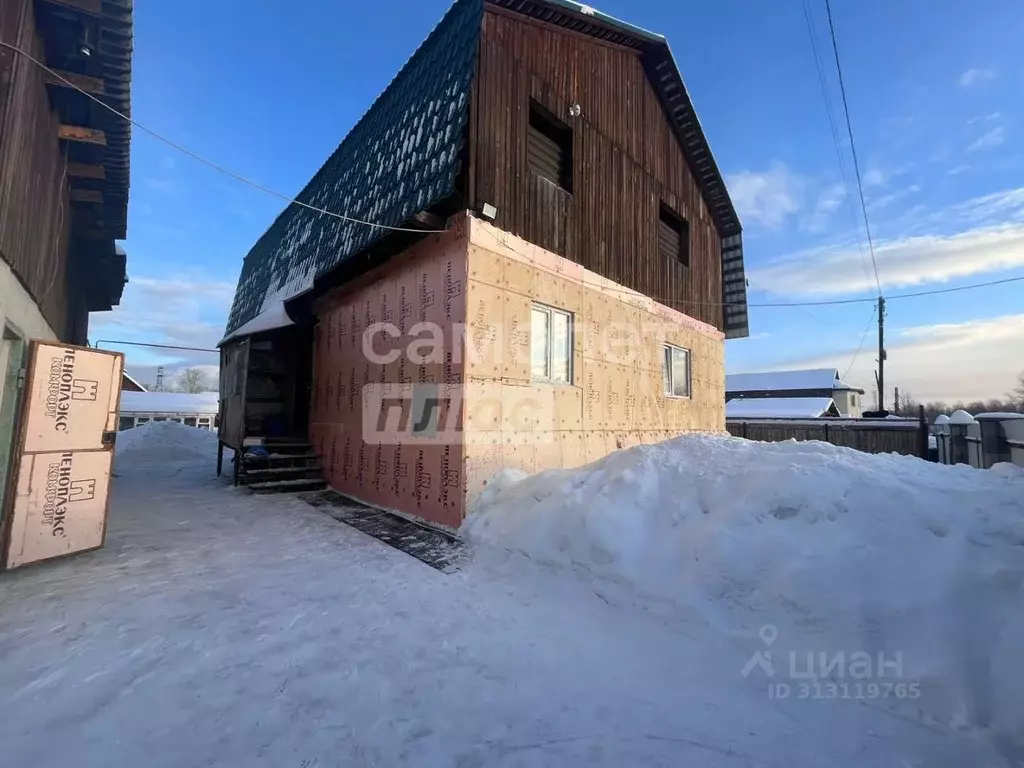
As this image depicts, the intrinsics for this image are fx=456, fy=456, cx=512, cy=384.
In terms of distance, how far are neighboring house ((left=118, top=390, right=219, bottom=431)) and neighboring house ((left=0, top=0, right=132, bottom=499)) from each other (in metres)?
28.7

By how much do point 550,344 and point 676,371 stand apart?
4.72m

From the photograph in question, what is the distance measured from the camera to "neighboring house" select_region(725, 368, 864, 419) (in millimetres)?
34531

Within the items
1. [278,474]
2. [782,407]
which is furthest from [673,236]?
[782,407]

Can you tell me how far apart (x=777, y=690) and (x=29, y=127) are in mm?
8544

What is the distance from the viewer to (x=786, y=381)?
36.9 meters

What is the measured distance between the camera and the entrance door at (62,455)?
14.4ft

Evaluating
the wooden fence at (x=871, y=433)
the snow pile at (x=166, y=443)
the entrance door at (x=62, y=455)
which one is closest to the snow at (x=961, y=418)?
the wooden fence at (x=871, y=433)

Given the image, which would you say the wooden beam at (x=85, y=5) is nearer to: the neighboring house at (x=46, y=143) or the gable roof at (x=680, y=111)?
the neighboring house at (x=46, y=143)

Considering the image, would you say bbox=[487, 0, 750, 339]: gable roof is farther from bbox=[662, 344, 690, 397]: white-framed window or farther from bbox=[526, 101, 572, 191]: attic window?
bbox=[662, 344, 690, 397]: white-framed window

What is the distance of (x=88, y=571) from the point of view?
4.41 meters

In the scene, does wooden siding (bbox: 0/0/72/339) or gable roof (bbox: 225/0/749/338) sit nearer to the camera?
wooden siding (bbox: 0/0/72/339)

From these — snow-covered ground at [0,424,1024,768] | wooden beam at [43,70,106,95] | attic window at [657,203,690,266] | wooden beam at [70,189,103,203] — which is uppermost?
attic window at [657,203,690,266]

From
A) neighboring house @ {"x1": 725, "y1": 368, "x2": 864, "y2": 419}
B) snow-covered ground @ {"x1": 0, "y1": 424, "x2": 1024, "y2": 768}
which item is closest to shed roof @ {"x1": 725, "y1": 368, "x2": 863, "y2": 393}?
neighboring house @ {"x1": 725, "y1": 368, "x2": 864, "y2": 419}
